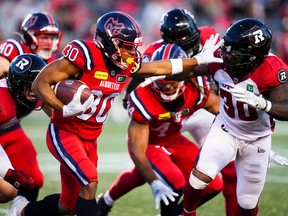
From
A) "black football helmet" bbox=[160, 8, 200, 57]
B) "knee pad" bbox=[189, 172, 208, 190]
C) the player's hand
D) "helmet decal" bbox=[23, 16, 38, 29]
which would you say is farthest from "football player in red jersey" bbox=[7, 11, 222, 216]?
"helmet decal" bbox=[23, 16, 38, 29]

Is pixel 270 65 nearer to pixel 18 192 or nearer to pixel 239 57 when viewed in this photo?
pixel 239 57

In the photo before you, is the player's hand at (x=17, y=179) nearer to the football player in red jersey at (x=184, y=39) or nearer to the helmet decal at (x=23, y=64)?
the helmet decal at (x=23, y=64)

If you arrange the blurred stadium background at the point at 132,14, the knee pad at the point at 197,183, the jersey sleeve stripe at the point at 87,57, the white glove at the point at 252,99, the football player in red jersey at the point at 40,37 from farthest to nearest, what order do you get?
the blurred stadium background at the point at 132,14 < the football player in red jersey at the point at 40,37 < the knee pad at the point at 197,183 < the jersey sleeve stripe at the point at 87,57 < the white glove at the point at 252,99

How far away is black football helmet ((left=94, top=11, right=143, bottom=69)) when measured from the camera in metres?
4.93

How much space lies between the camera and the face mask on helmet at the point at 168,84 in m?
5.58

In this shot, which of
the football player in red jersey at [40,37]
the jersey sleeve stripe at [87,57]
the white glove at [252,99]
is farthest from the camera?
the football player in red jersey at [40,37]

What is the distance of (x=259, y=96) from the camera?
4840 millimetres

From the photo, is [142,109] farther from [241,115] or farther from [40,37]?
[40,37]

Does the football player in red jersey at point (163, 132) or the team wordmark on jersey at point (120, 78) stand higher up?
the team wordmark on jersey at point (120, 78)

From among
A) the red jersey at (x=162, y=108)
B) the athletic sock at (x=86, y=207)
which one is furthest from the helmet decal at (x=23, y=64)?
the athletic sock at (x=86, y=207)

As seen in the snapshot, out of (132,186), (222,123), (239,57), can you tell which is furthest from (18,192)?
(239,57)

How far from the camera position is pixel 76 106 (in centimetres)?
479

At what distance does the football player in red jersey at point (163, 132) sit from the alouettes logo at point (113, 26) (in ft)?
2.38

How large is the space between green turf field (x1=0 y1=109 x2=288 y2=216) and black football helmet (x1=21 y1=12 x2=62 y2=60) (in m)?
1.35
